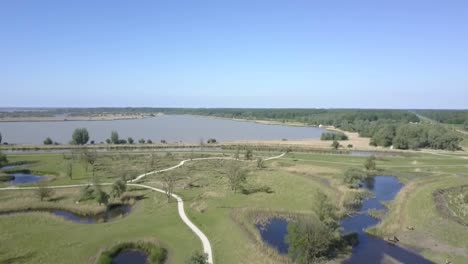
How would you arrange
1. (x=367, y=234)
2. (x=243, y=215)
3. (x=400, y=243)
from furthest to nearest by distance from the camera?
1. (x=243, y=215)
2. (x=367, y=234)
3. (x=400, y=243)

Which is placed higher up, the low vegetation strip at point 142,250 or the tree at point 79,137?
the tree at point 79,137

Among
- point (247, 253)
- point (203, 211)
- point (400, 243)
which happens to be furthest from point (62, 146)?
point (400, 243)

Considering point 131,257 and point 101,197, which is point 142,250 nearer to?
point 131,257

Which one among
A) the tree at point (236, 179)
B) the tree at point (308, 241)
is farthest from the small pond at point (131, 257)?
the tree at point (236, 179)

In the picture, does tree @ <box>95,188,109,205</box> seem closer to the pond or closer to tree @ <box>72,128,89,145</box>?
the pond

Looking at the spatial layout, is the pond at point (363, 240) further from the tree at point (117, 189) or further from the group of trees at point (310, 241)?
the tree at point (117, 189)

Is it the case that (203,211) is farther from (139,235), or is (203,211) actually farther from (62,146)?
(62,146)

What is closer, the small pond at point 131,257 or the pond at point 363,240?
the small pond at point 131,257
